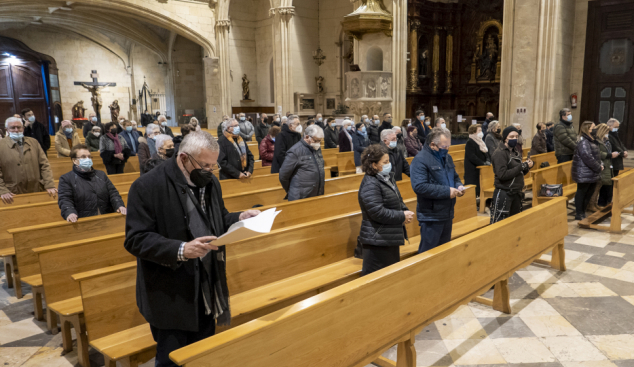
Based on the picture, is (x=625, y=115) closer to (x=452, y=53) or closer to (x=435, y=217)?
(x=452, y=53)

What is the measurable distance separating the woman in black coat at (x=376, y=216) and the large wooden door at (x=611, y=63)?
38.2 feet

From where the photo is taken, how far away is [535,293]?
425 centimetres

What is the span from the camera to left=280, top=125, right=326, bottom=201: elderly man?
471 centimetres

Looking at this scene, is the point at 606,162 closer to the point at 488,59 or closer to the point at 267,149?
the point at 267,149

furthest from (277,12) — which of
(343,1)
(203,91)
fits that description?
(203,91)

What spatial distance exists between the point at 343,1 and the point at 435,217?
17.5 m

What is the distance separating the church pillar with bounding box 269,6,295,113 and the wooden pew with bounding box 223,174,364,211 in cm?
1223

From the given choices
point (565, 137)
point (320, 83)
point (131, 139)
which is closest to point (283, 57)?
point (320, 83)

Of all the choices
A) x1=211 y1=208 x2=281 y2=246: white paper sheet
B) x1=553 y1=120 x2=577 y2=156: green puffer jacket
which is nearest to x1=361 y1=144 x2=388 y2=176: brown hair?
x1=211 y1=208 x2=281 y2=246: white paper sheet

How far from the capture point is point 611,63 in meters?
12.1

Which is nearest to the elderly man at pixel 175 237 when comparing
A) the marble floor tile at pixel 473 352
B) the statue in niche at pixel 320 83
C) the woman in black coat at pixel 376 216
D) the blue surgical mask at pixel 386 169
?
the woman in black coat at pixel 376 216

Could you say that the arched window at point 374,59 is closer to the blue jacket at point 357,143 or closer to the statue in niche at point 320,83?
the blue jacket at point 357,143

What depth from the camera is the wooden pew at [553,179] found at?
655cm

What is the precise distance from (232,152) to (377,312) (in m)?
3.63
